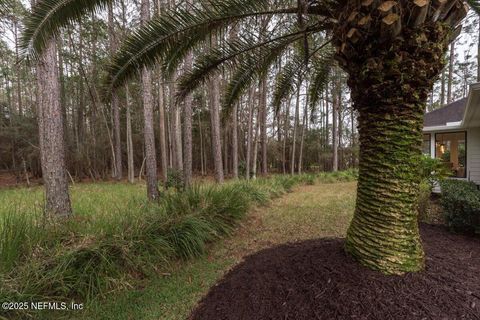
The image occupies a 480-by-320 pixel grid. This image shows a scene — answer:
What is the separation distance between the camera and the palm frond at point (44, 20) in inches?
86.7

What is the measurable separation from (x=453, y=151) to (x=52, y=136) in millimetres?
14075

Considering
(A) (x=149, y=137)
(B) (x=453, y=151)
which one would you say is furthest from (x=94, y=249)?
(B) (x=453, y=151)

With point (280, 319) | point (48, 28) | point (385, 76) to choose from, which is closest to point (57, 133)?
point (48, 28)

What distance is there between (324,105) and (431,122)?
12018mm

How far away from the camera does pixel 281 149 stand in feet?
67.1

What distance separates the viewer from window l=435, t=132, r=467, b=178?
28.9 feet

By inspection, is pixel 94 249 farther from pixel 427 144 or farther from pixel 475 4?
pixel 427 144

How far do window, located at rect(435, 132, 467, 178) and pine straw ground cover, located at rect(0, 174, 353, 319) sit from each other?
954cm

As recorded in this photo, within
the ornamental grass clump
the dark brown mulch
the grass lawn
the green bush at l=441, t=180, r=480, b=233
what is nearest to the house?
the green bush at l=441, t=180, r=480, b=233

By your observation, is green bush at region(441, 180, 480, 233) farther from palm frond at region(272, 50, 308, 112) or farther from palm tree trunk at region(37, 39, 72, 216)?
palm tree trunk at region(37, 39, 72, 216)

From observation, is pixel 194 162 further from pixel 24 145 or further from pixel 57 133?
pixel 57 133

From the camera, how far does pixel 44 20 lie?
222cm

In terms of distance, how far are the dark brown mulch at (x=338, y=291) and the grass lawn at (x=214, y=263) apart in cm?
33

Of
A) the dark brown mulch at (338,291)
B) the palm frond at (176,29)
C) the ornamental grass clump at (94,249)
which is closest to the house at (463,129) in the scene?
the dark brown mulch at (338,291)
